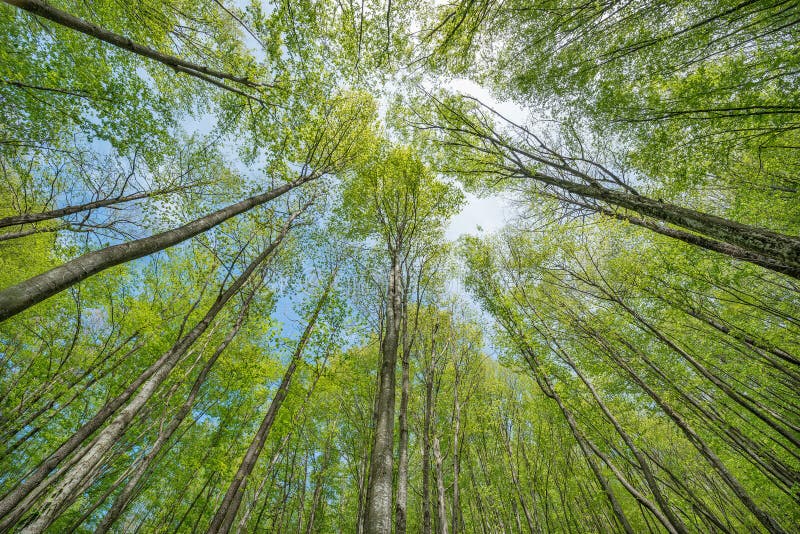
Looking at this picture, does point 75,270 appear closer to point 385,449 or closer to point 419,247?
point 385,449

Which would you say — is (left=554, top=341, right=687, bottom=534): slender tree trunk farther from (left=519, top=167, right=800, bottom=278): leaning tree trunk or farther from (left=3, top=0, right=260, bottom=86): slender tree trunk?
(left=3, top=0, right=260, bottom=86): slender tree trunk

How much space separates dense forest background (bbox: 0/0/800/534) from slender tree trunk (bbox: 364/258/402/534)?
0.04 meters

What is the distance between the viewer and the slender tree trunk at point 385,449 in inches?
109

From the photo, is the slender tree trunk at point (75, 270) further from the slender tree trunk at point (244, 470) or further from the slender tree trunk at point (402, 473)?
the slender tree trunk at point (244, 470)

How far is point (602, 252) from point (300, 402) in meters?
12.3

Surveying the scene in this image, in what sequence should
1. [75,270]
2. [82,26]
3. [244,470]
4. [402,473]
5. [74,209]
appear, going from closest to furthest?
[75,270]
[82,26]
[402,473]
[244,470]
[74,209]

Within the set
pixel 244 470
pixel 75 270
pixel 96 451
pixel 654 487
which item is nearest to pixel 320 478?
pixel 244 470

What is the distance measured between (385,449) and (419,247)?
5697mm

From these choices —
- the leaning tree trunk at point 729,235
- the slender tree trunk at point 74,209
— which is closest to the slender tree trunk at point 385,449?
the leaning tree trunk at point 729,235

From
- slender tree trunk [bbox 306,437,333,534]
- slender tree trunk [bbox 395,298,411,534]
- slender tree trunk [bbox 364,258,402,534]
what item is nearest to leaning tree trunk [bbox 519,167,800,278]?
slender tree trunk [bbox 364,258,402,534]

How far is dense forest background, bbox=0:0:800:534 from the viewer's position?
500 cm

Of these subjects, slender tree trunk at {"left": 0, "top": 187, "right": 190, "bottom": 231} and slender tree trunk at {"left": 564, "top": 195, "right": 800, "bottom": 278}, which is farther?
slender tree trunk at {"left": 0, "top": 187, "right": 190, "bottom": 231}

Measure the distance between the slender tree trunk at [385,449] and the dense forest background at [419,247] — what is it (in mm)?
37

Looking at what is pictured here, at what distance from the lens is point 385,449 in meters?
3.42
